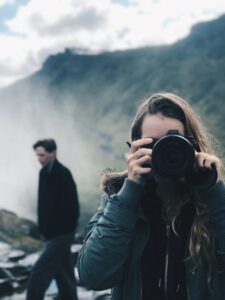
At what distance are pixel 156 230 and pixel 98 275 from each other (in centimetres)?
29

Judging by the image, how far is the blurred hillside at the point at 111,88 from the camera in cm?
12131

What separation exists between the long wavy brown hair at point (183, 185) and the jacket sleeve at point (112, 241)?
0.54 ft

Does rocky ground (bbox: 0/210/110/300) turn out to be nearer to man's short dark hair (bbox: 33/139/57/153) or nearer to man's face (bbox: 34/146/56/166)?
man's face (bbox: 34/146/56/166)

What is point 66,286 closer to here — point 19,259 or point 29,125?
point 19,259

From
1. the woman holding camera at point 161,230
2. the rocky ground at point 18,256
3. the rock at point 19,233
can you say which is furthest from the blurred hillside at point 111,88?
the woman holding camera at point 161,230

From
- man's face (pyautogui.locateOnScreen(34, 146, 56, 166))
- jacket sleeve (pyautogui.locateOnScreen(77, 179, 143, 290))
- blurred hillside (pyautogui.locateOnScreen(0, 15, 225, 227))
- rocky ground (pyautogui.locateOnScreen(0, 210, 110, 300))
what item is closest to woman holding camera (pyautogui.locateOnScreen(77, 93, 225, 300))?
jacket sleeve (pyautogui.locateOnScreen(77, 179, 143, 290))

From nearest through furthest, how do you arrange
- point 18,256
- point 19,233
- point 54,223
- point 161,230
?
point 161,230 < point 54,223 < point 18,256 < point 19,233

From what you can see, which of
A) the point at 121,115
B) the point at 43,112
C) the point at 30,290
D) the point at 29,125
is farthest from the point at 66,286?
the point at 43,112

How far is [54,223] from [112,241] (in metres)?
4.44

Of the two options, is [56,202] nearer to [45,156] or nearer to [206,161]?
[45,156]

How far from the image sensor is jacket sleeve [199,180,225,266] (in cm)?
193

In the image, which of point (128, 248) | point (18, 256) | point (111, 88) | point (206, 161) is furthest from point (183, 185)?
point (111, 88)

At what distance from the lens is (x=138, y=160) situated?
2.00 meters

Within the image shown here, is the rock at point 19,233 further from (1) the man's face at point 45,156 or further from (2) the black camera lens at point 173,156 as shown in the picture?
(2) the black camera lens at point 173,156
